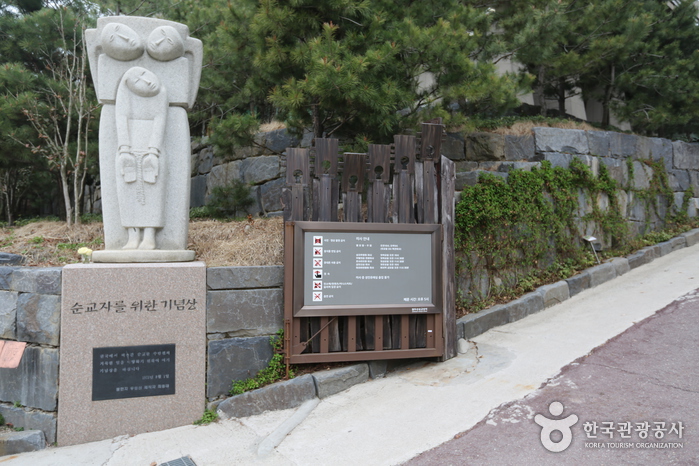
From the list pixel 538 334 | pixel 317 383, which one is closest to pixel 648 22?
pixel 538 334

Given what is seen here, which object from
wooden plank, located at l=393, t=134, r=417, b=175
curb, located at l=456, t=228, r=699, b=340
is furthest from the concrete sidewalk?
wooden plank, located at l=393, t=134, r=417, b=175

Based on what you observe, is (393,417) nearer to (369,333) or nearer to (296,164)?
(369,333)

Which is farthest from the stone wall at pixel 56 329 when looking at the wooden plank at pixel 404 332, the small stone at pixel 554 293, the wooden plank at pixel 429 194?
the small stone at pixel 554 293

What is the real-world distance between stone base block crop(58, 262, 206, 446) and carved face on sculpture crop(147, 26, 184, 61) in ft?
6.39

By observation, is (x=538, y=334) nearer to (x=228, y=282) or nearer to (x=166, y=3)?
(x=228, y=282)

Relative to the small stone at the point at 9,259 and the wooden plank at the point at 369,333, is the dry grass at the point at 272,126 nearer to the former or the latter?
the small stone at the point at 9,259

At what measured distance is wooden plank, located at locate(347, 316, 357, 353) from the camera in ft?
13.0

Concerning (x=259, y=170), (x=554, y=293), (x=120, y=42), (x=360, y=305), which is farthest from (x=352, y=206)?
(x=259, y=170)

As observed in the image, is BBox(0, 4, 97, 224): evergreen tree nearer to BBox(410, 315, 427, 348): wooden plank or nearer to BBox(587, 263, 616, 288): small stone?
BBox(410, 315, 427, 348): wooden plank

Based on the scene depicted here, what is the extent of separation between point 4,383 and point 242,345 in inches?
76.7

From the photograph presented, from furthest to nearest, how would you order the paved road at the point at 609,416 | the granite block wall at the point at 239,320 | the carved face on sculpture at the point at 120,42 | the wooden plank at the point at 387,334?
the wooden plank at the point at 387,334
the carved face on sculpture at the point at 120,42
the granite block wall at the point at 239,320
the paved road at the point at 609,416

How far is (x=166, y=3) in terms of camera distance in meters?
7.86

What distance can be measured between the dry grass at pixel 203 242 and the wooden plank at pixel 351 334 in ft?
2.88

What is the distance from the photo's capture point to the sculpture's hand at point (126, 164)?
3.91m
